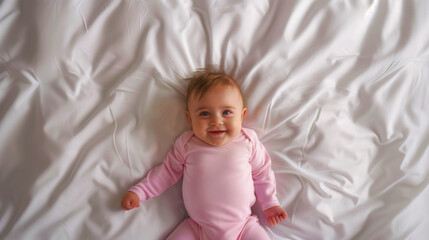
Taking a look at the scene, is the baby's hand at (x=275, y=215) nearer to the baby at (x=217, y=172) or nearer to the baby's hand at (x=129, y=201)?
the baby at (x=217, y=172)

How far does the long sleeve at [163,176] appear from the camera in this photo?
1.03m

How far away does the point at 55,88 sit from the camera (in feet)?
3.42

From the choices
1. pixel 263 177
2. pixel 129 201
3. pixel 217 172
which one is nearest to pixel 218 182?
pixel 217 172

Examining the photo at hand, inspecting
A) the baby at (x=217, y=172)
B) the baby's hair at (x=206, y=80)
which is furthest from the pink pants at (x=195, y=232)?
the baby's hair at (x=206, y=80)

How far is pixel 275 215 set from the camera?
1.03 metres

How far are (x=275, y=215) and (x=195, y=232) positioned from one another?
26 cm

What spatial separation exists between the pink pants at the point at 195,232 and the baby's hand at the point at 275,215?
0.04 meters

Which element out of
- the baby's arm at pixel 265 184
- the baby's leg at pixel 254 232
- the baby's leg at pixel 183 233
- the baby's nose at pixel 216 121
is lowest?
the baby's leg at pixel 183 233

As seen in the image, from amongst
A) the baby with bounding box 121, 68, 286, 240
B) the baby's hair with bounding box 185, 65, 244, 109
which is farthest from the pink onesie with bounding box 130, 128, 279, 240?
the baby's hair with bounding box 185, 65, 244, 109

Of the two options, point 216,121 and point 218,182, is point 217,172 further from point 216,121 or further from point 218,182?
point 216,121

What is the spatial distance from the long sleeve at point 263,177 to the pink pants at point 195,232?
0.23 feet

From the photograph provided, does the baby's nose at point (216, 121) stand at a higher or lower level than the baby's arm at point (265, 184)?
higher

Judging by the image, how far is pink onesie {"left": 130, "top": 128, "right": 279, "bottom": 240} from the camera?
1.00 metres

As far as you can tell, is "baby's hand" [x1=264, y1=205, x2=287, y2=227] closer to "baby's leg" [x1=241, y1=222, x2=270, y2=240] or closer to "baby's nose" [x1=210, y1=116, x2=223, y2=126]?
"baby's leg" [x1=241, y1=222, x2=270, y2=240]
